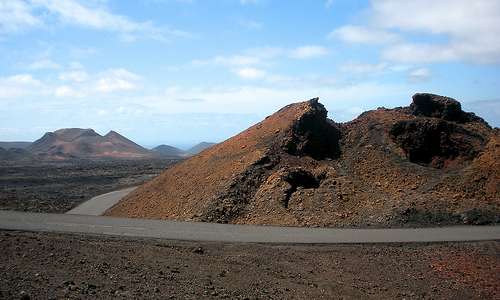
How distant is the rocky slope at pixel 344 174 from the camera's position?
885 inches

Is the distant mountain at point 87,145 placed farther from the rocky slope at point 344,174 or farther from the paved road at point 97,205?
the rocky slope at point 344,174

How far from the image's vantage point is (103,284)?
1043cm

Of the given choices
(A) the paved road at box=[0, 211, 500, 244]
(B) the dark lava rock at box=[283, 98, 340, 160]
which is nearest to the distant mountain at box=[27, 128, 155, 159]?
(B) the dark lava rock at box=[283, 98, 340, 160]

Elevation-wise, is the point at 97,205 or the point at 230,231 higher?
the point at 230,231

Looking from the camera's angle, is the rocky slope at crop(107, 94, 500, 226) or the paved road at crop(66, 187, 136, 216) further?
the paved road at crop(66, 187, 136, 216)

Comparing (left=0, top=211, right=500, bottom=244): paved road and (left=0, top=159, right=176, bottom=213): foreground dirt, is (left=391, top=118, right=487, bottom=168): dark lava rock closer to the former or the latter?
(left=0, top=211, right=500, bottom=244): paved road

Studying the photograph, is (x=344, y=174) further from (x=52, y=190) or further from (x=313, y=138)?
(x=52, y=190)

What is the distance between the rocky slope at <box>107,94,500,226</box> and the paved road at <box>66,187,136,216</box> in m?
1.23

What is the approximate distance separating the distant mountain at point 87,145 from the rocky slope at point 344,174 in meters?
101

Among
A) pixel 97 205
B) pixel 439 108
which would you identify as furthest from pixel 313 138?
pixel 97 205

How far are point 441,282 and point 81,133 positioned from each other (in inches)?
6199

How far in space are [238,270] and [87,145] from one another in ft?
444

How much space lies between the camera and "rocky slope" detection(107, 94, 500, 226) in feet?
73.8

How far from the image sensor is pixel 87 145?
5551 inches
